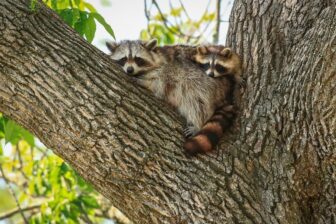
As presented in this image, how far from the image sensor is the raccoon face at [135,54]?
4.81m

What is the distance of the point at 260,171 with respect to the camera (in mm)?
3586

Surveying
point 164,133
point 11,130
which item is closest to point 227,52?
point 164,133

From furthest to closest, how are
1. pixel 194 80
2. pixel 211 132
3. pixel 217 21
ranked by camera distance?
1. pixel 217 21
2. pixel 194 80
3. pixel 211 132

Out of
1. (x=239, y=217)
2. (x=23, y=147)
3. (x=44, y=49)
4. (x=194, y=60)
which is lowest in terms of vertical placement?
(x=239, y=217)

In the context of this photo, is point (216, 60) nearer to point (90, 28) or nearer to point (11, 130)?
point (90, 28)

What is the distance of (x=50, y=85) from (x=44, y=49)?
0.23 m

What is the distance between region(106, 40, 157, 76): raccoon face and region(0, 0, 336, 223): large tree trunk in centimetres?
106

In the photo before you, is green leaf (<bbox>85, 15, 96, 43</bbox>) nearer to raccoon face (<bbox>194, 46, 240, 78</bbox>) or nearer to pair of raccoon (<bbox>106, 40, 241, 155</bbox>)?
pair of raccoon (<bbox>106, 40, 241, 155</bbox>)

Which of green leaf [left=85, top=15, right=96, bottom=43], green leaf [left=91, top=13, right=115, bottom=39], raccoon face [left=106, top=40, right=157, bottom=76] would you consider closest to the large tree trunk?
green leaf [left=91, top=13, right=115, bottom=39]

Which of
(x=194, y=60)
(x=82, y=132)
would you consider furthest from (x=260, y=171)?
(x=194, y=60)

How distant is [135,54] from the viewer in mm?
5102

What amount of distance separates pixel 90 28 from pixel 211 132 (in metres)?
1.14

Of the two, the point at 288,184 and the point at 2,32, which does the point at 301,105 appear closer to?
the point at 288,184

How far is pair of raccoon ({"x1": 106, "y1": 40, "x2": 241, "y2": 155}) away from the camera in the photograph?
378 cm
